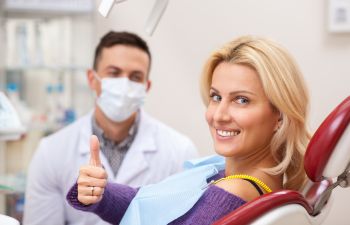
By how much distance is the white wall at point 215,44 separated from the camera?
8.80 ft

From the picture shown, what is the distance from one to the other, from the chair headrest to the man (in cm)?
115

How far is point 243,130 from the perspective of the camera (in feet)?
4.01

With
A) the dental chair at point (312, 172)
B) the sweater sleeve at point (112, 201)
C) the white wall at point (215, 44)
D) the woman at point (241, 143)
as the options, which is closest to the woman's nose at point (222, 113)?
the woman at point (241, 143)

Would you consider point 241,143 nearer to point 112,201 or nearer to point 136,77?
point 112,201

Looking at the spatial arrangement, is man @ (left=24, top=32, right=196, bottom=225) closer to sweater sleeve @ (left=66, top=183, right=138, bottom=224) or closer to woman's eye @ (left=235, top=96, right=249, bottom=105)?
sweater sleeve @ (left=66, top=183, right=138, bottom=224)

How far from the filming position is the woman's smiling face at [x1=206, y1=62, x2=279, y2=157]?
121 centimetres

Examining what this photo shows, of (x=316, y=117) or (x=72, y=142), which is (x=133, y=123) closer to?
(x=72, y=142)

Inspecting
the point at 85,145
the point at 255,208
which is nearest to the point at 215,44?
the point at 85,145

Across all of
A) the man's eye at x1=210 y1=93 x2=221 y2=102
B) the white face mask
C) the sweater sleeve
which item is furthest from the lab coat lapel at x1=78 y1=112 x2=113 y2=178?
the man's eye at x1=210 y1=93 x2=221 y2=102

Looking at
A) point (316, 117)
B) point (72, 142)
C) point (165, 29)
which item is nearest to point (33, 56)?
point (165, 29)

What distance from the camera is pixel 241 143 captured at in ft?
4.02

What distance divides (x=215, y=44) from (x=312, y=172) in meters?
1.96

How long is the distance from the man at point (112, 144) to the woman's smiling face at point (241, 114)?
0.90 metres

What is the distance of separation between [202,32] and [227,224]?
7.03 feet
